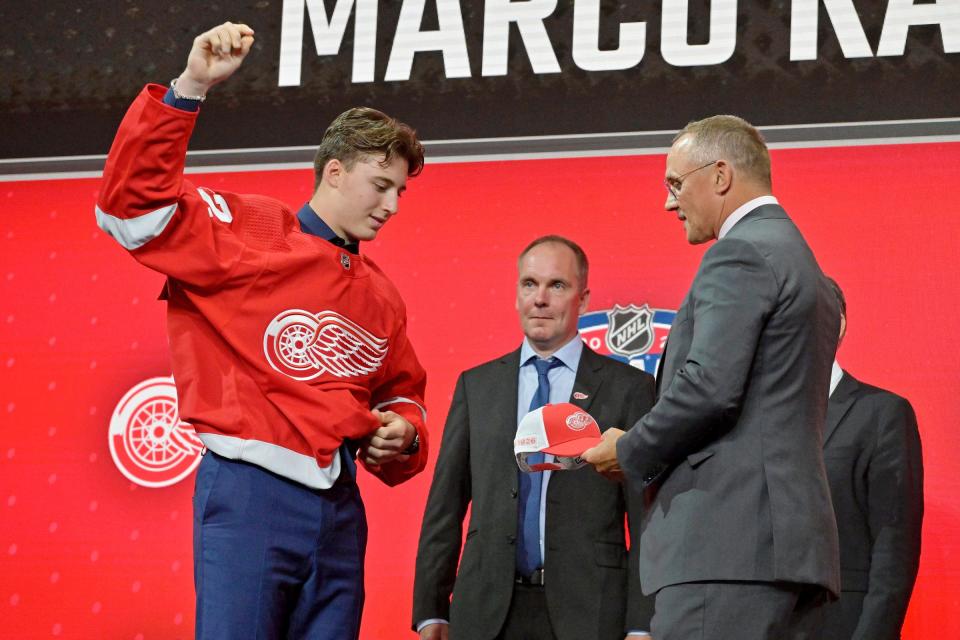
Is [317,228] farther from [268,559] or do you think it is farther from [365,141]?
[268,559]

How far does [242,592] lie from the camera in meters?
2.51

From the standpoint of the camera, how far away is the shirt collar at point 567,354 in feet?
12.3

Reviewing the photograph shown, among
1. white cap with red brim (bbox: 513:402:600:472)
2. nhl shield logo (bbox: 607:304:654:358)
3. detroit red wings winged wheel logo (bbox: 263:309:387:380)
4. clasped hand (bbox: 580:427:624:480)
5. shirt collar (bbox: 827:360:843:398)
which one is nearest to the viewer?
detroit red wings winged wheel logo (bbox: 263:309:387:380)

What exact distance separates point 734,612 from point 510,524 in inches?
43.9

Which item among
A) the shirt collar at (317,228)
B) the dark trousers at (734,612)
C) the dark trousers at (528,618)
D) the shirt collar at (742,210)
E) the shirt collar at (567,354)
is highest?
the shirt collar at (742,210)

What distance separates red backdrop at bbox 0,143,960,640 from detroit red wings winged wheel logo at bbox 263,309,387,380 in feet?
5.81

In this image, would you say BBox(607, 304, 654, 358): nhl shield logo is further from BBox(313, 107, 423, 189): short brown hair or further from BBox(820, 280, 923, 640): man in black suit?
BBox(313, 107, 423, 189): short brown hair

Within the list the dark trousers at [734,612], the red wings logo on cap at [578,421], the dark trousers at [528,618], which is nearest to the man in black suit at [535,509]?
the dark trousers at [528,618]

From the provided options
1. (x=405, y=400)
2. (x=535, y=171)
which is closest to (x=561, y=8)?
(x=535, y=171)

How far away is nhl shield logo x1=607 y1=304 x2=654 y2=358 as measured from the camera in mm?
4406

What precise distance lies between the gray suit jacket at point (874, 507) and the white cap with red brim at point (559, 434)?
1.11 metres

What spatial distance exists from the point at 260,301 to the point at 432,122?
7.19ft

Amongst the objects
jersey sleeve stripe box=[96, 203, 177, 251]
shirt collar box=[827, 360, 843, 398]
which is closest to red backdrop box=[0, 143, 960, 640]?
shirt collar box=[827, 360, 843, 398]

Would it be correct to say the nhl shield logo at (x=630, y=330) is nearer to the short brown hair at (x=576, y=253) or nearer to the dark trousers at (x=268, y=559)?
the short brown hair at (x=576, y=253)
